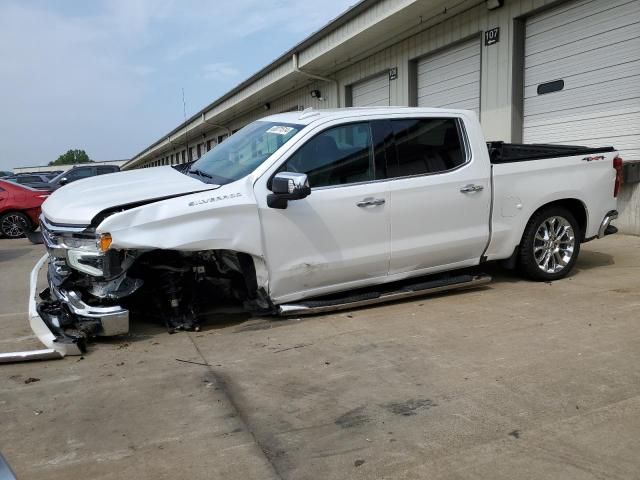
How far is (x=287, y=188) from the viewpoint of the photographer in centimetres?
432

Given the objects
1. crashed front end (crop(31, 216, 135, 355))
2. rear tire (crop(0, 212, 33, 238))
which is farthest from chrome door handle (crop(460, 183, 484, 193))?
rear tire (crop(0, 212, 33, 238))

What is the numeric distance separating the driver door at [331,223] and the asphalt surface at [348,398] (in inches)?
15.7

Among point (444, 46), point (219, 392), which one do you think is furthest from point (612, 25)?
point (219, 392)

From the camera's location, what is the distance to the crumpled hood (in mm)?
4219

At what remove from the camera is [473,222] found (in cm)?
545

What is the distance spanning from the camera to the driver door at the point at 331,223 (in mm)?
4648

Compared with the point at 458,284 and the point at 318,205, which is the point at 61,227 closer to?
the point at 318,205

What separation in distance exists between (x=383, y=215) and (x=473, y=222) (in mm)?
1062

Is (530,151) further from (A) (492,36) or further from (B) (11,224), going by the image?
(B) (11,224)

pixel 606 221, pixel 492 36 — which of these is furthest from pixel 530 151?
pixel 492 36

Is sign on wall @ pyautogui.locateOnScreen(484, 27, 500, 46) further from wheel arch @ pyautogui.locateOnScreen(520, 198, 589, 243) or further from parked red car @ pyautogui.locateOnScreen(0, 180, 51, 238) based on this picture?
parked red car @ pyautogui.locateOnScreen(0, 180, 51, 238)

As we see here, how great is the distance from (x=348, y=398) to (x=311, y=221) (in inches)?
70.1

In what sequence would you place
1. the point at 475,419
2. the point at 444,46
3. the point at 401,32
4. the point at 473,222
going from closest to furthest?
the point at 475,419 < the point at 473,222 < the point at 444,46 < the point at 401,32

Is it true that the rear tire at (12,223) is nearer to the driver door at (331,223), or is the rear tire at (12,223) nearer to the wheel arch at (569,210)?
the driver door at (331,223)
